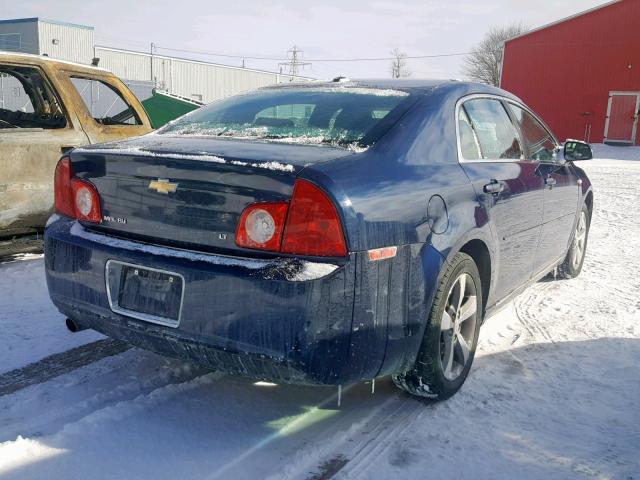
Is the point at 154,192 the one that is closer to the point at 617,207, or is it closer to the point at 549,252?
the point at 549,252

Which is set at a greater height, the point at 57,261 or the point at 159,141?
the point at 159,141

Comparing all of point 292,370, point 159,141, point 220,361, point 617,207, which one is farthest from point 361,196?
point 617,207

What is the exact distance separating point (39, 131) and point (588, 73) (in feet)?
96.5

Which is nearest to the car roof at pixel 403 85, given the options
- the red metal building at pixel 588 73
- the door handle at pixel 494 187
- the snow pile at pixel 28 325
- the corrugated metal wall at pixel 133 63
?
the door handle at pixel 494 187

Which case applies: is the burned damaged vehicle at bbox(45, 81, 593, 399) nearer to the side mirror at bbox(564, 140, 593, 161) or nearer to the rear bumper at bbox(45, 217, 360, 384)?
the rear bumper at bbox(45, 217, 360, 384)

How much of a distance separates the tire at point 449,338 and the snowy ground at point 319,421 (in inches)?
4.4

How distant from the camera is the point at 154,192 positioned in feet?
8.06

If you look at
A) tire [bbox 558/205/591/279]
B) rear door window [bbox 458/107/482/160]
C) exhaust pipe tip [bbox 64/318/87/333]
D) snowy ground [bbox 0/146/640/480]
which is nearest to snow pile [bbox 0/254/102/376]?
snowy ground [bbox 0/146/640/480]

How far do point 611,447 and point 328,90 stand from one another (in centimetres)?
227

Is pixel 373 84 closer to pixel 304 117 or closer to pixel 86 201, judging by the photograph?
pixel 304 117

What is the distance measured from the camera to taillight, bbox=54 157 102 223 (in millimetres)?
2678

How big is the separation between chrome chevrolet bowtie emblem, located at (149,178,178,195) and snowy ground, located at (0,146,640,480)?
1010 millimetres

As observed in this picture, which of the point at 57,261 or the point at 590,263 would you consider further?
the point at 590,263

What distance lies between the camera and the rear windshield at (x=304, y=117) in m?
2.73
